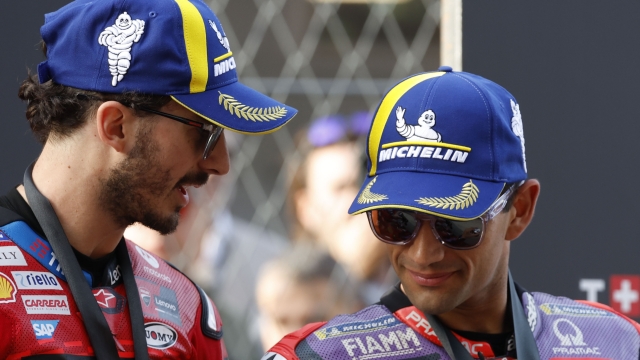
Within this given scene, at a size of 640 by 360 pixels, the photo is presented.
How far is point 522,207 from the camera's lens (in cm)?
183

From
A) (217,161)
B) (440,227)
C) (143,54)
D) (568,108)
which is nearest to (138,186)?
(217,161)

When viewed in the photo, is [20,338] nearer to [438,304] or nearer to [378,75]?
[438,304]

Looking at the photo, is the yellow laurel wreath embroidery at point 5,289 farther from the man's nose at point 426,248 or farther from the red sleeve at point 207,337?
the man's nose at point 426,248

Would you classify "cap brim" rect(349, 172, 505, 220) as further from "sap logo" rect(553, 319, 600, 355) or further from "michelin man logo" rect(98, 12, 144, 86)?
"michelin man logo" rect(98, 12, 144, 86)

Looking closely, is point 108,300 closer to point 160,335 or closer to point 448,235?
point 160,335

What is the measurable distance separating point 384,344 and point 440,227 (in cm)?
31

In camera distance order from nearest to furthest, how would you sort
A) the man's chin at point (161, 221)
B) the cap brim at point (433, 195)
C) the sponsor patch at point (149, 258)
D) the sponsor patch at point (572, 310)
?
1. the cap brim at point (433, 195)
2. the man's chin at point (161, 221)
3. the sponsor patch at point (572, 310)
4. the sponsor patch at point (149, 258)

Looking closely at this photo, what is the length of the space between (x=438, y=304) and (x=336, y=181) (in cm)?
157

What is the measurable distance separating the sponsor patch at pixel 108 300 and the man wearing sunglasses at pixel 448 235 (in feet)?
1.23

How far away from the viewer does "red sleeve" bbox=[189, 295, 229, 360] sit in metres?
1.98

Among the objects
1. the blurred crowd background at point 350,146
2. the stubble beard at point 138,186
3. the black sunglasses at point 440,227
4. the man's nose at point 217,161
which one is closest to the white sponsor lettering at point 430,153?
the black sunglasses at point 440,227

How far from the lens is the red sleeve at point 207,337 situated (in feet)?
6.51

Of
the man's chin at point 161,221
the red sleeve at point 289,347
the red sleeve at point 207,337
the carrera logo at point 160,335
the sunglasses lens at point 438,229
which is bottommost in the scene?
the red sleeve at point 207,337

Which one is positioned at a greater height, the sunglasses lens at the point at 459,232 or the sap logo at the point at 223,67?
the sap logo at the point at 223,67
